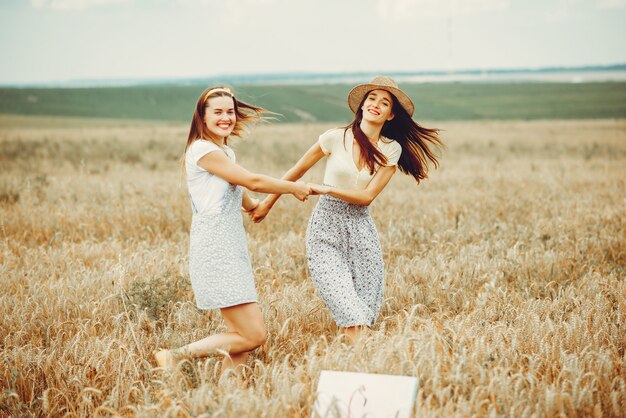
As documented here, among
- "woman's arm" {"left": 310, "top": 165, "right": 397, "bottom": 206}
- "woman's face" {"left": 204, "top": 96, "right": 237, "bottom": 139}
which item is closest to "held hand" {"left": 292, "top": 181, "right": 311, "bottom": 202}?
"woman's arm" {"left": 310, "top": 165, "right": 397, "bottom": 206}

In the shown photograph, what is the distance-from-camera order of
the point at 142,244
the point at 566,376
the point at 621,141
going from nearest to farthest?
the point at 566,376 → the point at 142,244 → the point at 621,141

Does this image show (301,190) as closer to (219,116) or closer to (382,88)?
(219,116)

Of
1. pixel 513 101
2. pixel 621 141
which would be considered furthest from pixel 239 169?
pixel 513 101

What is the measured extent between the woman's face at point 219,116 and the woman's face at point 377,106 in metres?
0.99

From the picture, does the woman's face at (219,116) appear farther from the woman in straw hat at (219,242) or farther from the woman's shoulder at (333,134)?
the woman's shoulder at (333,134)

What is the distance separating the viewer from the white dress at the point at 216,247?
3.46 meters

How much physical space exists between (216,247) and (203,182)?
0.43 m

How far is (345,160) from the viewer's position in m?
4.18

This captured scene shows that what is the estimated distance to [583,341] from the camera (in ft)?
11.9

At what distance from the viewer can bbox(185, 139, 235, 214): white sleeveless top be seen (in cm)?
358

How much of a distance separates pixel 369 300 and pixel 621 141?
19.9 meters

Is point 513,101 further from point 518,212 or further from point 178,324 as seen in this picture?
point 178,324

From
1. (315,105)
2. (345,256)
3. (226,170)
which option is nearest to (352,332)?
(345,256)

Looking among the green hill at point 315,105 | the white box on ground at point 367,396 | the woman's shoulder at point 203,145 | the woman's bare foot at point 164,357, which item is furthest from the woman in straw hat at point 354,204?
the green hill at point 315,105
